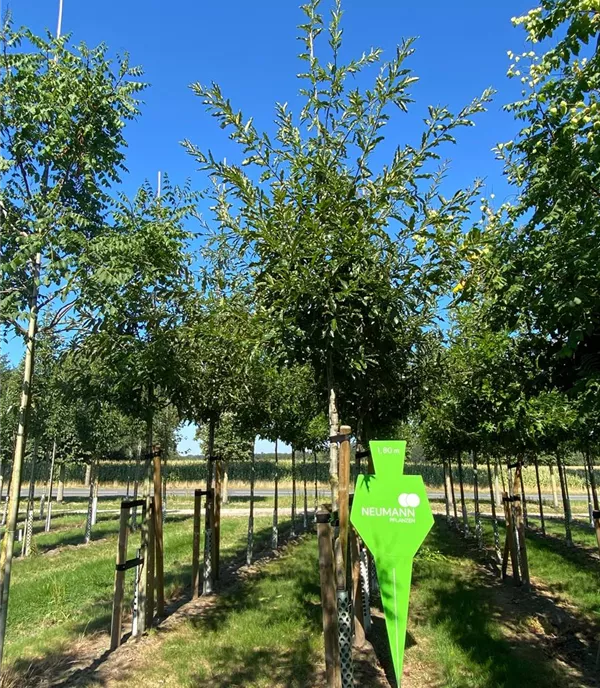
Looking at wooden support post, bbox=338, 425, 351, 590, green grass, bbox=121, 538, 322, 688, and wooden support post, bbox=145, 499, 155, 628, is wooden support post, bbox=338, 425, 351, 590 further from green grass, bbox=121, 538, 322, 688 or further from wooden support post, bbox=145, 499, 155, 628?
wooden support post, bbox=145, 499, 155, 628

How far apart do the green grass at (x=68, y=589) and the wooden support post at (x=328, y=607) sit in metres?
3.65

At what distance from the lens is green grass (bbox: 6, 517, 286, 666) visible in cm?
639

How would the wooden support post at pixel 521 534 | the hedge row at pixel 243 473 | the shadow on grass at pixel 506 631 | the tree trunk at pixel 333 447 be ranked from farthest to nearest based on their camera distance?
the hedge row at pixel 243 473 < the wooden support post at pixel 521 534 < the shadow on grass at pixel 506 631 < the tree trunk at pixel 333 447

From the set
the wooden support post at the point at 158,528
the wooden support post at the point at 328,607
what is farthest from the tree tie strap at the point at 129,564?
the wooden support post at the point at 328,607

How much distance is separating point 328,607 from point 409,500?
3.17 ft

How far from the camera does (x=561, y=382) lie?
4824 mm

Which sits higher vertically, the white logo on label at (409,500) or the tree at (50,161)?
the tree at (50,161)

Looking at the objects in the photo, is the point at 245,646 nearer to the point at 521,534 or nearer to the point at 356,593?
the point at 356,593

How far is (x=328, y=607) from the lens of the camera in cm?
371

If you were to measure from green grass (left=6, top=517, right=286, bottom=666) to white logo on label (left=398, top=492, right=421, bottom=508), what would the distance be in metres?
4.34

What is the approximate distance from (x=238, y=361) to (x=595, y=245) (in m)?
5.37

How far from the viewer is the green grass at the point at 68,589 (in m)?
6.39

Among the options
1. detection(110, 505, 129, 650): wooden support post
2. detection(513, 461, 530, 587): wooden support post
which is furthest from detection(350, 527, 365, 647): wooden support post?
detection(513, 461, 530, 587): wooden support post

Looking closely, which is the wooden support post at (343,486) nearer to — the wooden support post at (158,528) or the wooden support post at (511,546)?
the wooden support post at (158,528)
